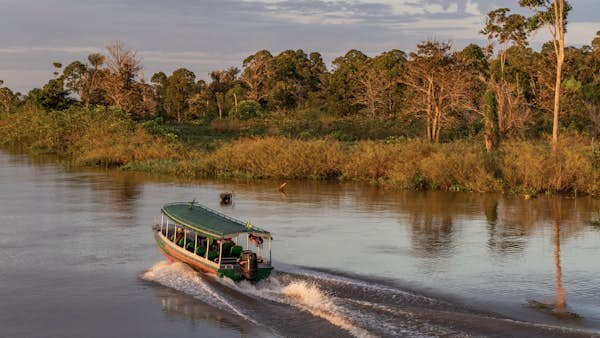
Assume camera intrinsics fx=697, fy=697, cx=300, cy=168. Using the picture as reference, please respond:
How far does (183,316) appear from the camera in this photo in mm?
15023

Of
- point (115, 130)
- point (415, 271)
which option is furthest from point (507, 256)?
point (115, 130)

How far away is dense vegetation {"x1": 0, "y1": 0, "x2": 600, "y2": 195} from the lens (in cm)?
3631

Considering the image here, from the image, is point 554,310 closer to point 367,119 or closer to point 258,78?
point 367,119

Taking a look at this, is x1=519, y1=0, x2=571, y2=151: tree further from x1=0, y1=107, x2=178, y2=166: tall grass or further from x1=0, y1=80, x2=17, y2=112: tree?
x1=0, y1=80, x2=17, y2=112: tree

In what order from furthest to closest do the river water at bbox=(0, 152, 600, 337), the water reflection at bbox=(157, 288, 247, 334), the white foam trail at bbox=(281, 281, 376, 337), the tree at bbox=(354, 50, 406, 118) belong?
1. the tree at bbox=(354, 50, 406, 118)
2. the water reflection at bbox=(157, 288, 247, 334)
3. the river water at bbox=(0, 152, 600, 337)
4. the white foam trail at bbox=(281, 281, 376, 337)

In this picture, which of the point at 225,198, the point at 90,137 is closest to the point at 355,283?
the point at 225,198

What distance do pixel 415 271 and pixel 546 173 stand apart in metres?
17.8

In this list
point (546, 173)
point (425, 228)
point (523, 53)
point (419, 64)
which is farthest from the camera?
point (523, 53)

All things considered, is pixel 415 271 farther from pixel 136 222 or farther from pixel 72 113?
pixel 72 113

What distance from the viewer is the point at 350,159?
4172 centimetres

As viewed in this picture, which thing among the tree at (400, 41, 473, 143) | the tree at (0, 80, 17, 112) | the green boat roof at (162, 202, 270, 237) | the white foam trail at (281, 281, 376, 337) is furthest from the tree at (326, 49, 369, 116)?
the tree at (0, 80, 17, 112)

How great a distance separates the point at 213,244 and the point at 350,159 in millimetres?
23249

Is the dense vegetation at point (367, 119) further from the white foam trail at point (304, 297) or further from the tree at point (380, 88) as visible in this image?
the white foam trail at point (304, 297)

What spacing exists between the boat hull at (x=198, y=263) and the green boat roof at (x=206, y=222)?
0.67 m
